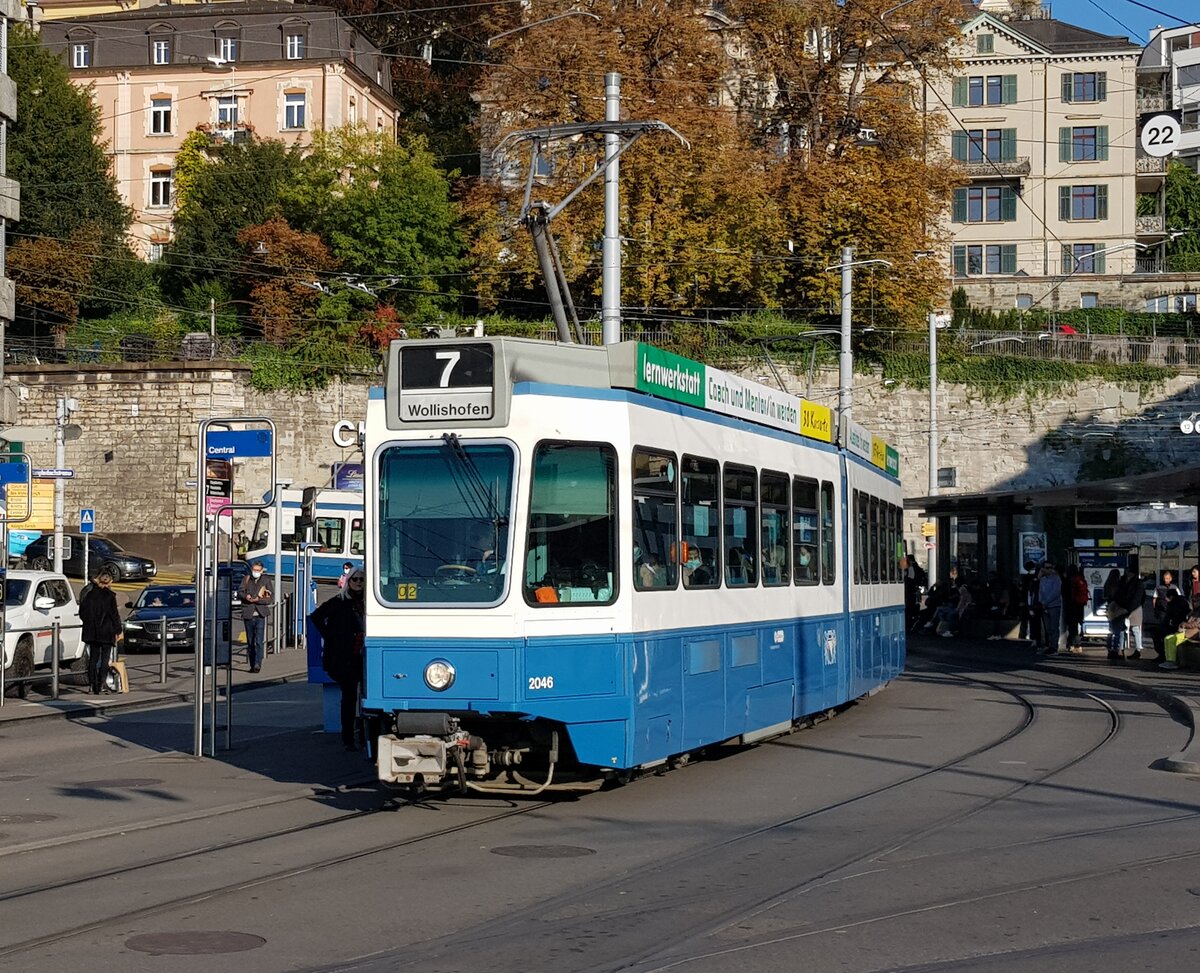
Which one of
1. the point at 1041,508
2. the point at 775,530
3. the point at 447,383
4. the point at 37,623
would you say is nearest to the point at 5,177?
the point at 37,623

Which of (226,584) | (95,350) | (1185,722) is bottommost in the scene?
(1185,722)

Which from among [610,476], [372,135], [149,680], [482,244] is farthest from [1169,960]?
[372,135]

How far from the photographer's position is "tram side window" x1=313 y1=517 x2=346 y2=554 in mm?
50125

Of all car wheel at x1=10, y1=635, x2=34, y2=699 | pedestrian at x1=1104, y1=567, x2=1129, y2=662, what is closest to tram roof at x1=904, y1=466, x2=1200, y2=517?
pedestrian at x1=1104, y1=567, x2=1129, y2=662

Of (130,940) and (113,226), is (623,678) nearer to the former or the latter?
(130,940)

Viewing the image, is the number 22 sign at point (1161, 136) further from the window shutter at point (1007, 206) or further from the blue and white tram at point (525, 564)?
the window shutter at point (1007, 206)

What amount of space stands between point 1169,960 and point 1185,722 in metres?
12.6

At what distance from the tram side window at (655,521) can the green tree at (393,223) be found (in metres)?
49.2

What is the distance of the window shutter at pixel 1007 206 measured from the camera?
261 ft

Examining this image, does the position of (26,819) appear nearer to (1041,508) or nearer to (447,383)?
(447,383)

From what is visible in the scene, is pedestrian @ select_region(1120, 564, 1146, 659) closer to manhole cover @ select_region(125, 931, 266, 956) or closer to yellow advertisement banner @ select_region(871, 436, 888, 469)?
yellow advertisement banner @ select_region(871, 436, 888, 469)

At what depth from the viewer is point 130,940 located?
Answer: 793 centimetres

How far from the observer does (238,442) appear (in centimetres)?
1650

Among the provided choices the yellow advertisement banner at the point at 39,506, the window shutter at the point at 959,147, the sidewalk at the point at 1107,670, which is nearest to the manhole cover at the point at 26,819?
the sidewalk at the point at 1107,670
